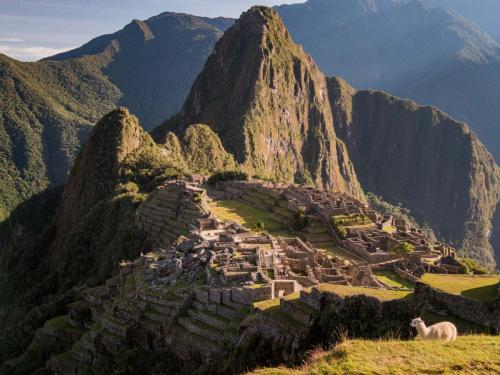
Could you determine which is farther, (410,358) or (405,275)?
(405,275)

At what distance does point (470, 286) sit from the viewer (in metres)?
Answer: 18.8

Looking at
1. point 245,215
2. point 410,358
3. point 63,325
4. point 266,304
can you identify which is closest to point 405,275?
point 63,325

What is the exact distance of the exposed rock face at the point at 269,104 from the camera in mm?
153500

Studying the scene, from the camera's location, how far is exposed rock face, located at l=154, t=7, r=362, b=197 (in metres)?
154

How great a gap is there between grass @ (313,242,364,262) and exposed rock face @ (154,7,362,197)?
284 feet

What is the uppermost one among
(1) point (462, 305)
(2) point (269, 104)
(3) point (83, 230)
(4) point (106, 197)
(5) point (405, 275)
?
(2) point (269, 104)

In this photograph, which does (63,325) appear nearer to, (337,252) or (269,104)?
(337,252)

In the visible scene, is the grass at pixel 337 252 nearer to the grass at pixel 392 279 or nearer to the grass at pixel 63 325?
the grass at pixel 392 279

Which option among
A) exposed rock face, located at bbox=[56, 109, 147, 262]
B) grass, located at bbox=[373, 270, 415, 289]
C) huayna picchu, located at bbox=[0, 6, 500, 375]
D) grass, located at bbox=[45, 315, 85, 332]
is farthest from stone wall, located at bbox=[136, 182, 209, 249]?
exposed rock face, located at bbox=[56, 109, 147, 262]

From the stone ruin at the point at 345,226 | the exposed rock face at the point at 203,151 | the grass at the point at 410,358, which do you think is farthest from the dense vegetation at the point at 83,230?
the grass at the point at 410,358

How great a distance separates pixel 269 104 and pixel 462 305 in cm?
14664

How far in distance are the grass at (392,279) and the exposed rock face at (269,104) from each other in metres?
96.7

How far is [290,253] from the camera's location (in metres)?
32.6

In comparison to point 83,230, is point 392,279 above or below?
above
